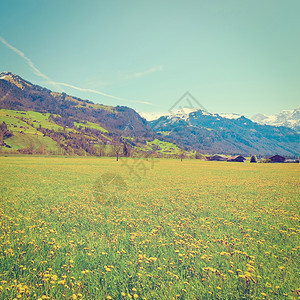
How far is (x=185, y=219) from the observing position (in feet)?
33.6

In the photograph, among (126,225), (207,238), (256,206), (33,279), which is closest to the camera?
(33,279)

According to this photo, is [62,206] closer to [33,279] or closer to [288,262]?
[33,279]

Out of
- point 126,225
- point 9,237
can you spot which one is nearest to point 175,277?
point 126,225

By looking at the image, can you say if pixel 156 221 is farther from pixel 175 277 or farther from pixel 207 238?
pixel 175 277

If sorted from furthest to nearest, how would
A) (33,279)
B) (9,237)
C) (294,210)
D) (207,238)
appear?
(294,210) → (207,238) → (9,237) → (33,279)

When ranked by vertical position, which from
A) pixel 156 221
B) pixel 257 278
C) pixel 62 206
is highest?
pixel 257 278

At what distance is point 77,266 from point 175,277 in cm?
314

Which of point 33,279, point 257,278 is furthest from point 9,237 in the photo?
point 257,278

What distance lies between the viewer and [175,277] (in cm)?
543

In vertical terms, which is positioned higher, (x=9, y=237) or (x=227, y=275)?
(x=227, y=275)

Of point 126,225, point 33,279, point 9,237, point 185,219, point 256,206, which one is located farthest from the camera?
point 256,206

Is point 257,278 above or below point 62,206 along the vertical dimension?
above

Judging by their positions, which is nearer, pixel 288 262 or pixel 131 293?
pixel 131 293

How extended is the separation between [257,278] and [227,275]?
2.71 feet
